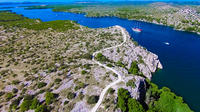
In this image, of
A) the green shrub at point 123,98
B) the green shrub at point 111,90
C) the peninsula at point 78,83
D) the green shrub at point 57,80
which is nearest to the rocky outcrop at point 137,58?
the peninsula at point 78,83

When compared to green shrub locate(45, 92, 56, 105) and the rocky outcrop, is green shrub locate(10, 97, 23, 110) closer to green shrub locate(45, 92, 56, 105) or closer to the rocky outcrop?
green shrub locate(45, 92, 56, 105)

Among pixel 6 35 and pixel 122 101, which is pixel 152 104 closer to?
pixel 122 101

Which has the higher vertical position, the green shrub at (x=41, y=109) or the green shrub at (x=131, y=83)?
the green shrub at (x=41, y=109)

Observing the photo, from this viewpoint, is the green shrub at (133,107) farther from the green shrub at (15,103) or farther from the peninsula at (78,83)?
the green shrub at (15,103)

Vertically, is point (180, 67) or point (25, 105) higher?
point (25, 105)

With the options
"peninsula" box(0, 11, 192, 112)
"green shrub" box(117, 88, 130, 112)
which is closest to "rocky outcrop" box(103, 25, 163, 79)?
"peninsula" box(0, 11, 192, 112)

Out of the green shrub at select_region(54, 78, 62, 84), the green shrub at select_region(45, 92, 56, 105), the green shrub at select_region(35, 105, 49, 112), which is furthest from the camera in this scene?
the green shrub at select_region(54, 78, 62, 84)

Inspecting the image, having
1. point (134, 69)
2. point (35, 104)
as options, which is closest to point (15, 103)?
point (35, 104)

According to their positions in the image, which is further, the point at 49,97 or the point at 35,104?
the point at 49,97

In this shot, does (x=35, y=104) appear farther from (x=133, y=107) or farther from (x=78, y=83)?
(x=133, y=107)

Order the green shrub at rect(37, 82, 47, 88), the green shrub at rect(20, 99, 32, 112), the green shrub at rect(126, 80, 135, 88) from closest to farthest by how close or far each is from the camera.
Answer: the green shrub at rect(20, 99, 32, 112) → the green shrub at rect(126, 80, 135, 88) → the green shrub at rect(37, 82, 47, 88)

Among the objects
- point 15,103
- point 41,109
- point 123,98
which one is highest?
point 41,109
